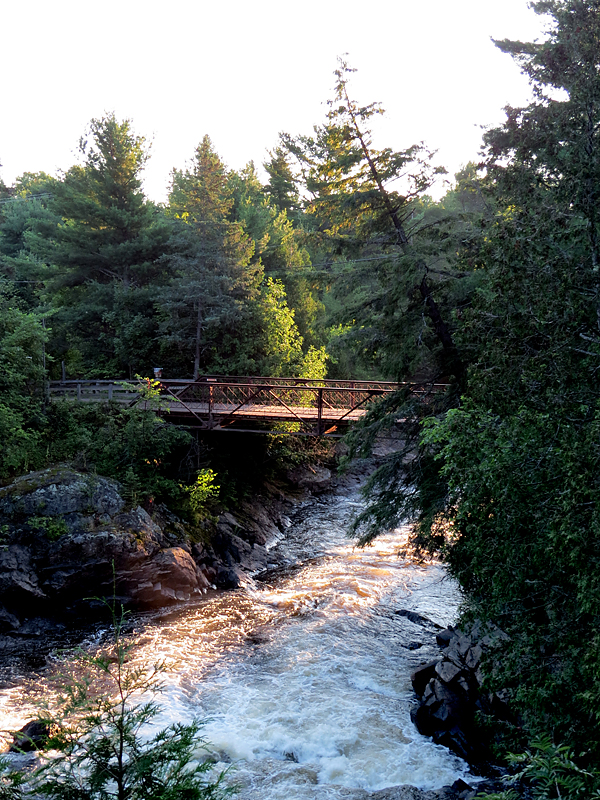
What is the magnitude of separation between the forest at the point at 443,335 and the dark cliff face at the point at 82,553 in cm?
124

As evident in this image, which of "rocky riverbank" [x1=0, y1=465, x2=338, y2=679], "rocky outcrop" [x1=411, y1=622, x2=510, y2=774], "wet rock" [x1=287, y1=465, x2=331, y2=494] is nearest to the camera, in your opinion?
"rocky outcrop" [x1=411, y1=622, x2=510, y2=774]

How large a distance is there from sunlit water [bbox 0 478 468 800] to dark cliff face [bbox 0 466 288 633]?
33.5 inches

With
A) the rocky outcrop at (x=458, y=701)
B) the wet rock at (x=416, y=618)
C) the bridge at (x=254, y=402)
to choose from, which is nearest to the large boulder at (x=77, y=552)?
the bridge at (x=254, y=402)

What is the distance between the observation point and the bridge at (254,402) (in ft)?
54.0

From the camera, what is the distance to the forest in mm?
6031

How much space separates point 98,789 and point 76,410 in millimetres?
14580

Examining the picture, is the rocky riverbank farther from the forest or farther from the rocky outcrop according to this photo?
the rocky outcrop

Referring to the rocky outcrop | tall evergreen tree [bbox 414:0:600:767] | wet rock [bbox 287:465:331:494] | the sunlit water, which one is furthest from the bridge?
tall evergreen tree [bbox 414:0:600:767]

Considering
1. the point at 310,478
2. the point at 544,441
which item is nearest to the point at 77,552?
the point at 544,441

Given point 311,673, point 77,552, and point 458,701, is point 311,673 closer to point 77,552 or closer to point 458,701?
point 458,701

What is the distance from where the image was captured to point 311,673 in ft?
34.8

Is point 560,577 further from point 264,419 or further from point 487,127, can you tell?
point 264,419

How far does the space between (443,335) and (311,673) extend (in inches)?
278

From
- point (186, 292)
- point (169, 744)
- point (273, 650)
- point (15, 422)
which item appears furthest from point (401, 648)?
point (186, 292)
